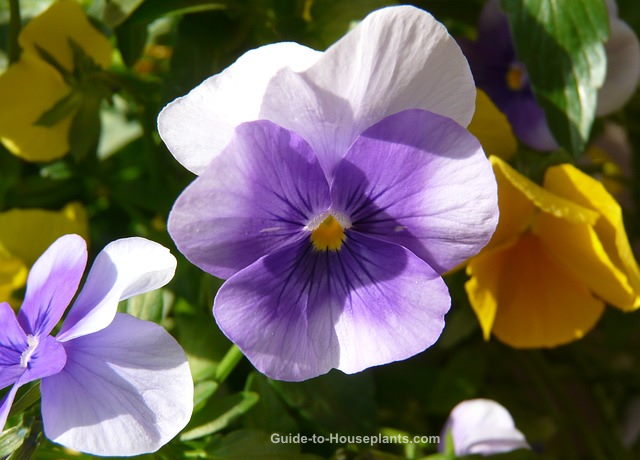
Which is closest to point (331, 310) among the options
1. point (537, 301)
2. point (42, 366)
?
point (42, 366)

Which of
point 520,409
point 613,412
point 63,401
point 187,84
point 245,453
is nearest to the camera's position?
point 63,401

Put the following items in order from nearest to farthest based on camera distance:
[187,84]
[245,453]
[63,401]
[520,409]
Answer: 1. [63,401]
2. [245,453]
3. [187,84]
4. [520,409]

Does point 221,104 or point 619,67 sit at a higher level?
point 221,104

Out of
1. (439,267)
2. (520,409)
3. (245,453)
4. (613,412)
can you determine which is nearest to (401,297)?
(439,267)

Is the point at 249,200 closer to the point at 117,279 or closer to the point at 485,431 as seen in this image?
the point at 117,279

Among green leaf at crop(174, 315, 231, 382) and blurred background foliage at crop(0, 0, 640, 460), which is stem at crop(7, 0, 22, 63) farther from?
green leaf at crop(174, 315, 231, 382)

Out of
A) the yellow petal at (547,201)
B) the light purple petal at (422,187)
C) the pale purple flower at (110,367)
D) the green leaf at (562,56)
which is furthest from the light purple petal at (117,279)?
the green leaf at (562,56)

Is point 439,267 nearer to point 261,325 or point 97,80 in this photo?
point 261,325

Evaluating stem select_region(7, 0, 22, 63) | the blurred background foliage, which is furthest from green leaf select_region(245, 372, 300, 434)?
stem select_region(7, 0, 22, 63)
